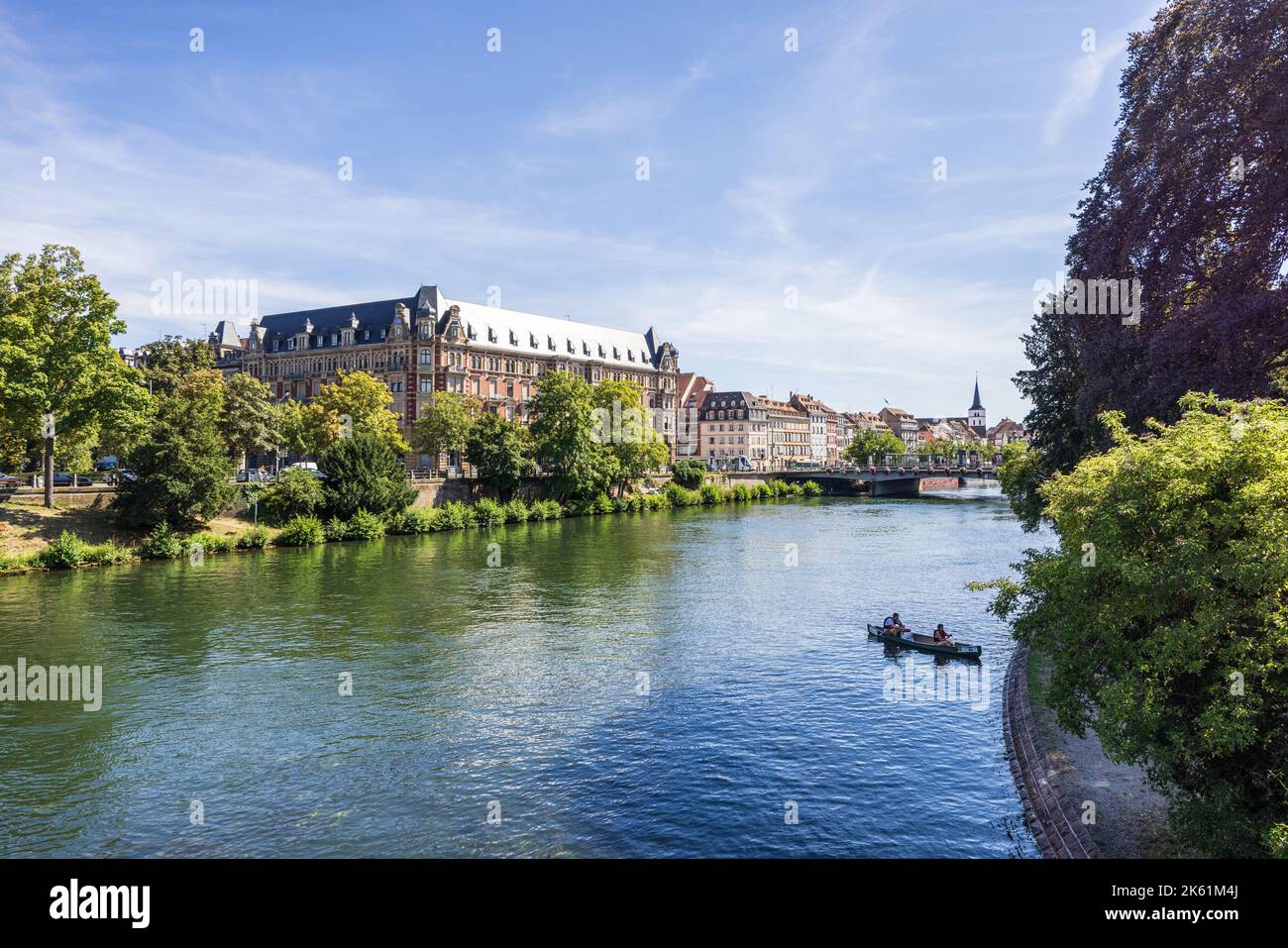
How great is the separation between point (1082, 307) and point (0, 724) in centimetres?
3630

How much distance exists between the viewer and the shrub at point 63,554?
50.6 meters

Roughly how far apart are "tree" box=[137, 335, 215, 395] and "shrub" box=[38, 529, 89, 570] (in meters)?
29.9

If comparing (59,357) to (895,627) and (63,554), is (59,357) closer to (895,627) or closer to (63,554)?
(63,554)

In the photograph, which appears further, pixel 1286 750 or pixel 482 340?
pixel 482 340

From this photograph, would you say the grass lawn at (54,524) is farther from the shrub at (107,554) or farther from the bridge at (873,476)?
the bridge at (873,476)

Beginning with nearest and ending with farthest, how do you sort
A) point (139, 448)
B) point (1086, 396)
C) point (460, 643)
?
point (1086, 396), point (460, 643), point (139, 448)

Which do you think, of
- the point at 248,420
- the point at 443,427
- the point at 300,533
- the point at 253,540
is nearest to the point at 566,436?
the point at 443,427

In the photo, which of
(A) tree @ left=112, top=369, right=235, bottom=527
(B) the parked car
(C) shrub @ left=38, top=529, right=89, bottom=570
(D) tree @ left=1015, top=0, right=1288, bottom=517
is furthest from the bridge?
(D) tree @ left=1015, top=0, right=1288, bottom=517

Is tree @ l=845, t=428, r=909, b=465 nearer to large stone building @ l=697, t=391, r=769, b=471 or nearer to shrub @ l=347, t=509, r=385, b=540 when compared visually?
large stone building @ l=697, t=391, r=769, b=471

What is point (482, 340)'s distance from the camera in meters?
122

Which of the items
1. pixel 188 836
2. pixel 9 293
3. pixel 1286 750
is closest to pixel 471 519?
pixel 9 293

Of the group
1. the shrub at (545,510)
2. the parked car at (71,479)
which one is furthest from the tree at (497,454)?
the parked car at (71,479)
